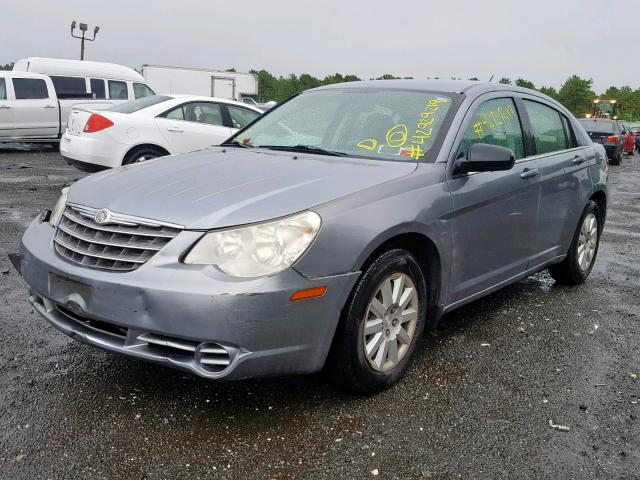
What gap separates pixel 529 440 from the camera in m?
2.88

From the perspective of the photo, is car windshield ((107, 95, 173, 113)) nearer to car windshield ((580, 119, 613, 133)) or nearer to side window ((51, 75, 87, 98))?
side window ((51, 75, 87, 98))

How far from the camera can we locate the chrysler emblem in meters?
2.87

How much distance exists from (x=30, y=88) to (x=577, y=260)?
46.6 feet

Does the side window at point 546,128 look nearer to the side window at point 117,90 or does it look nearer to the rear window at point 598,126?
the side window at point 117,90

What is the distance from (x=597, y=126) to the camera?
74.7ft

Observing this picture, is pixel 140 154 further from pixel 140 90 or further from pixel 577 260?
pixel 140 90

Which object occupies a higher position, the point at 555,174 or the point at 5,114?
the point at 555,174

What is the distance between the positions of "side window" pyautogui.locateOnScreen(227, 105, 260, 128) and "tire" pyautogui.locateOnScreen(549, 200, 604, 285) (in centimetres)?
582

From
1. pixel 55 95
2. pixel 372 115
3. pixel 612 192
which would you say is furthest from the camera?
pixel 55 95

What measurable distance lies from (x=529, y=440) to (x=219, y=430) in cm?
137

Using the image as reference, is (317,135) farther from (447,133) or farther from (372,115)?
(447,133)

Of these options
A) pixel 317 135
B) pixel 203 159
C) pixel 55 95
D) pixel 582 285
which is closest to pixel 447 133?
pixel 317 135

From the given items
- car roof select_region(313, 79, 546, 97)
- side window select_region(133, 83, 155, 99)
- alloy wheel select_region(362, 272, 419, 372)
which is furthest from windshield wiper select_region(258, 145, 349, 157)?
side window select_region(133, 83, 155, 99)

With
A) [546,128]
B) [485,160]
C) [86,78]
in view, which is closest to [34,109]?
[86,78]
